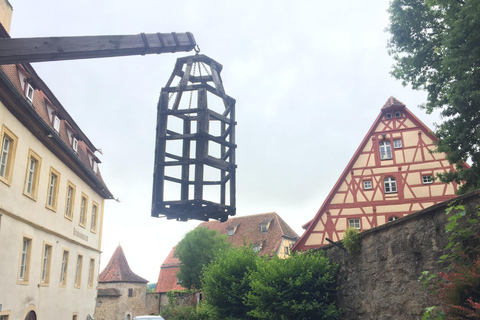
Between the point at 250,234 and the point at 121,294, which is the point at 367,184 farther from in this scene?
the point at 121,294

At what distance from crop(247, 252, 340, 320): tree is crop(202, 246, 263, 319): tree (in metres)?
2.27

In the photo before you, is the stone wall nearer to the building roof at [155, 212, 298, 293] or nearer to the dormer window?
the building roof at [155, 212, 298, 293]

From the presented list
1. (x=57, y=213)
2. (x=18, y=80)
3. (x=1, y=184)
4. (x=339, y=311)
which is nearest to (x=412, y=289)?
(x=339, y=311)

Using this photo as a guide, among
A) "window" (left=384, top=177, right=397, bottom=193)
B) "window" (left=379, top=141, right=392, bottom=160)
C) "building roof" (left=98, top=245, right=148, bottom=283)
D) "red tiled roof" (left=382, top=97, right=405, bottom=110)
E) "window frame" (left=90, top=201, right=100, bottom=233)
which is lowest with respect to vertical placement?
"building roof" (left=98, top=245, right=148, bottom=283)

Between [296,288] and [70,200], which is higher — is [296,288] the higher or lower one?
the lower one

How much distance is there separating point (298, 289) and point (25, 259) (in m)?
7.96

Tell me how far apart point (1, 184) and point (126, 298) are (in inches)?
1109

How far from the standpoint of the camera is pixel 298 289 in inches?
449

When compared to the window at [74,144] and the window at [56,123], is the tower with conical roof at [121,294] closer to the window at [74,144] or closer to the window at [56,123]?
the window at [74,144]

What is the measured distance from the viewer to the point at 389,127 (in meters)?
21.7

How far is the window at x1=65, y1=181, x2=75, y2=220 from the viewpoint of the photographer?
17.1m

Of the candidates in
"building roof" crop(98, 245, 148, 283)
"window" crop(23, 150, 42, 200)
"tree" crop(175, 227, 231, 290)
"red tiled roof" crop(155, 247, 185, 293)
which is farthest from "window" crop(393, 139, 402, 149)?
"red tiled roof" crop(155, 247, 185, 293)

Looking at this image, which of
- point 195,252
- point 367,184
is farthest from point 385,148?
point 195,252

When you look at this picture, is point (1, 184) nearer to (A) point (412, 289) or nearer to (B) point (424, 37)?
(A) point (412, 289)
